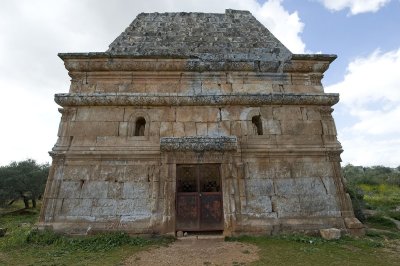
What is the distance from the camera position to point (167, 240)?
5844mm

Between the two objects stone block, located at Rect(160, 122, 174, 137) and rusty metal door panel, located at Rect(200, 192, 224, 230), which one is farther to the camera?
stone block, located at Rect(160, 122, 174, 137)

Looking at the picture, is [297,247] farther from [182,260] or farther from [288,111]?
[288,111]

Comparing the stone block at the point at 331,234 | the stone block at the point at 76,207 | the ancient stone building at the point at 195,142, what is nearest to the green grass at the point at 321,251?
the stone block at the point at 331,234

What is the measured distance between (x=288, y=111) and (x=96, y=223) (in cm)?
547

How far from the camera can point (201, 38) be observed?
8.11 m

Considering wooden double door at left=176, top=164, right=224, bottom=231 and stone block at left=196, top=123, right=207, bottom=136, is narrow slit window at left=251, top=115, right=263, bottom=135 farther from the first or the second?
wooden double door at left=176, top=164, right=224, bottom=231

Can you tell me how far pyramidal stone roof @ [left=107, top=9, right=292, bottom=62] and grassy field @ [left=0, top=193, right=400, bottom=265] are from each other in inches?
182

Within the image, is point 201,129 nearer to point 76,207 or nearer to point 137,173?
point 137,173

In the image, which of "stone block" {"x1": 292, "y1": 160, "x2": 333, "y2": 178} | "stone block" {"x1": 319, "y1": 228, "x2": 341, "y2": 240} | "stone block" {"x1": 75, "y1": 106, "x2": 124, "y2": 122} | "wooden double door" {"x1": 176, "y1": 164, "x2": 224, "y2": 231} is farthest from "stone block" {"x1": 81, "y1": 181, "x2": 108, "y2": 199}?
"stone block" {"x1": 319, "y1": 228, "x2": 341, "y2": 240}

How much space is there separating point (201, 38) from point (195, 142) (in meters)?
3.40

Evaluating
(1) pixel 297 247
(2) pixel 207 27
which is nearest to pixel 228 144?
(1) pixel 297 247

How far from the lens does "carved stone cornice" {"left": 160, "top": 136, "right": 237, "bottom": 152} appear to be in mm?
6543

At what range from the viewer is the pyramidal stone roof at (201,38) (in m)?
7.53

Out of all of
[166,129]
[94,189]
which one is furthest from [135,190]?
[166,129]
